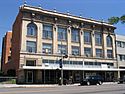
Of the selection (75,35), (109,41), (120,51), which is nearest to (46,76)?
(75,35)

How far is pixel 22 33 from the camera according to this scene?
46031 millimetres

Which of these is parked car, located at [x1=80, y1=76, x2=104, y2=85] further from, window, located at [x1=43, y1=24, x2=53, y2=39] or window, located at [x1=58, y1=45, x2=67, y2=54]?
window, located at [x1=43, y1=24, x2=53, y2=39]

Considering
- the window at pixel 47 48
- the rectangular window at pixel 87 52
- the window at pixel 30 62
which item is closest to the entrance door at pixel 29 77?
the window at pixel 30 62

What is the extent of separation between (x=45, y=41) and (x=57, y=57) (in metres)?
4.11

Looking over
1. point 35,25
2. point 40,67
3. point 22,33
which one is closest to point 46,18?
point 35,25

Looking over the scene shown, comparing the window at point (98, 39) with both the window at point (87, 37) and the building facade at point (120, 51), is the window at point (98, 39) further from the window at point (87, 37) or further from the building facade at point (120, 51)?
the building facade at point (120, 51)

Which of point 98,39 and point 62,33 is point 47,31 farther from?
point 98,39

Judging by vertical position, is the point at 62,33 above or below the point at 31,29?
below

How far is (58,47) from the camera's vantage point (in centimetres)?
5056

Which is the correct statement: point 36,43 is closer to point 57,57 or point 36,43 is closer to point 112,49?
point 57,57

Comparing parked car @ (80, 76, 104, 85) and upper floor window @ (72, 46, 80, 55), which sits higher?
upper floor window @ (72, 46, 80, 55)

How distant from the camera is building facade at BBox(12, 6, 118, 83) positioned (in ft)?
151

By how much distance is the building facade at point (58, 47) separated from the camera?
46.0m

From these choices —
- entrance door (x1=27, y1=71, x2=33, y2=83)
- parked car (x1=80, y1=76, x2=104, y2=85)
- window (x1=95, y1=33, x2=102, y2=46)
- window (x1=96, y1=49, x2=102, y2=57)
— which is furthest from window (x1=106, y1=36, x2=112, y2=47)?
entrance door (x1=27, y1=71, x2=33, y2=83)
